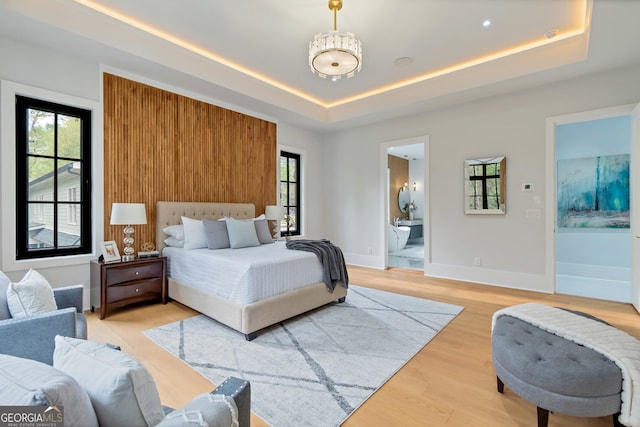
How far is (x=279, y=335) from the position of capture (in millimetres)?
2846

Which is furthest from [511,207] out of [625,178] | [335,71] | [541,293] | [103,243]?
[103,243]

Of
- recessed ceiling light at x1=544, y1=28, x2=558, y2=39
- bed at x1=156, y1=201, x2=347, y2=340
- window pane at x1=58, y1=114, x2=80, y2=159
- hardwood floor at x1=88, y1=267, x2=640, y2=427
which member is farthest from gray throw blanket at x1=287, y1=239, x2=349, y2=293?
recessed ceiling light at x1=544, y1=28, x2=558, y2=39

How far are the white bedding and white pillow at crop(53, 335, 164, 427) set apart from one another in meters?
1.90

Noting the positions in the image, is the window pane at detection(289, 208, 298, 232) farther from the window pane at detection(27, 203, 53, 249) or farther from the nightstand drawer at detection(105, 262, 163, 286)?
the window pane at detection(27, 203, 53, 249)

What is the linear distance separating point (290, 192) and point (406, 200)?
16.5 feet

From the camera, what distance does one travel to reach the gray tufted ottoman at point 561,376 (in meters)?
1.46

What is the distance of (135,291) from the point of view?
11.4 feet

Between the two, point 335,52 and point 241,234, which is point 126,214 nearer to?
point 241,234

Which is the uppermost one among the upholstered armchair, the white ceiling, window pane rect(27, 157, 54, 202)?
the white ceiling

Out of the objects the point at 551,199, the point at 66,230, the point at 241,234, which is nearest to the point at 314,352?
the point at 241,234

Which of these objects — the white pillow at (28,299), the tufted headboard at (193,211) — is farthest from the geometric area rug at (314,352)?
the tufted headboard at (193,211)

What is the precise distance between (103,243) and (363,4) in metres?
3.76

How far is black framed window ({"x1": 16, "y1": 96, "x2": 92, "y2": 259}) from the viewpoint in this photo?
316cm

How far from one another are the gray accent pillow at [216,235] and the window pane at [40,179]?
65.5 inches
